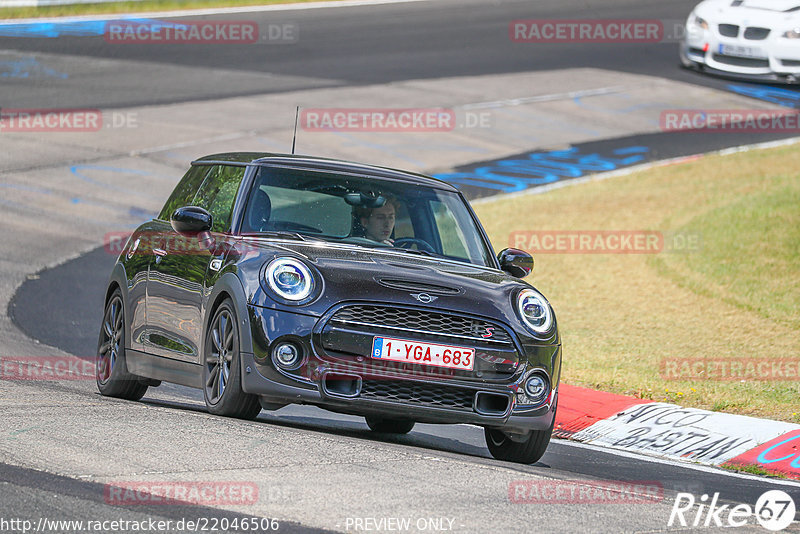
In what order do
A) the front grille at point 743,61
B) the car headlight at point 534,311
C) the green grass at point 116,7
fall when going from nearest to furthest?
the car headlight at point 534,311, the front grille at point 743,61, the green grass at point 116,7

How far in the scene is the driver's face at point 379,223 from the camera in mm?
8141

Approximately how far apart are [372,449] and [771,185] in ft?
45.0

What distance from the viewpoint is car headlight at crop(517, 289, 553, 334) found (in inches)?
294

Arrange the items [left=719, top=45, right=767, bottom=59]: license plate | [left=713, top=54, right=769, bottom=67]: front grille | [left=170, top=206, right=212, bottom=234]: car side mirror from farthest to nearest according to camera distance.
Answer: [left=713, top=54, right=769, bottom=67]: front grille
[left=719, top=45, right=767, bottom=59]: license plate
[left=170, top=206, right=212, bottom=234]: car side mirror

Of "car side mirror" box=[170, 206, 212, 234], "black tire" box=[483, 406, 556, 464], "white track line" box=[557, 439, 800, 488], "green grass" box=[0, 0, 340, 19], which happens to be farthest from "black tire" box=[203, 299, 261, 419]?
"green grass" box=[0, 0, 340, 19]

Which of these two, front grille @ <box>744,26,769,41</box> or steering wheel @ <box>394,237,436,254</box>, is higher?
front grille @ <box>744,26,769,41</box>

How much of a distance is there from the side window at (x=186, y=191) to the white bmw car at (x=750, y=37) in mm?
15586

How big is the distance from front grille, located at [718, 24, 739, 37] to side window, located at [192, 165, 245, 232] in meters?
15.9

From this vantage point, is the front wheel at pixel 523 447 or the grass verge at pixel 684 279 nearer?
the front wheel at pixel 523 447

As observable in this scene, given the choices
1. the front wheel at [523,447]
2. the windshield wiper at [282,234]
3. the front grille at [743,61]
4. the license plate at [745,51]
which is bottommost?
the front wheel at [523,447]

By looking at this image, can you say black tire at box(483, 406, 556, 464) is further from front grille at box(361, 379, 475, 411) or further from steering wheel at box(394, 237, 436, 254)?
steering wheel at box(394, 237, 436, 254)

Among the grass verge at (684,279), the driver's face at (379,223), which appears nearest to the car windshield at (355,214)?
the driver's face at (379,223)

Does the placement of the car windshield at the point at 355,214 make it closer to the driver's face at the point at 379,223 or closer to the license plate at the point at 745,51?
the driver's face at the point at 379,223

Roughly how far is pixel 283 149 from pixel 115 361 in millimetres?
11556
